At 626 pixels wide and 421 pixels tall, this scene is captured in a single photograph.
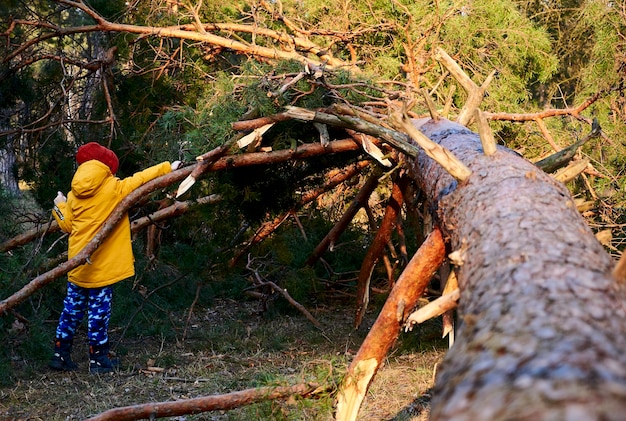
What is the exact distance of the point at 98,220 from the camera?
5168 millimetres

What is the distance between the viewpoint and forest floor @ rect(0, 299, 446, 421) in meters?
3.78

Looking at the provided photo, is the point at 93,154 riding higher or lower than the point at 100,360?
higher

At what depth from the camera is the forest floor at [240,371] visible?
378 centimetres

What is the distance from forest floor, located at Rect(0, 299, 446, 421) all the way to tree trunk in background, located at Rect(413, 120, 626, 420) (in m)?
1.24

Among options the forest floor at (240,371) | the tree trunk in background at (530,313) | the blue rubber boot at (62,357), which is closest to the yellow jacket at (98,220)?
the blue rubber boot at (62,357)

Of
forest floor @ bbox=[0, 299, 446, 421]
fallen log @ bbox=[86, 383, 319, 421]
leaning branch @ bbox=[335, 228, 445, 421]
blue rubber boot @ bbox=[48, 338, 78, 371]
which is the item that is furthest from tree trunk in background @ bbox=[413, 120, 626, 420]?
blue rubber boot @ bbox=[48, 338, 78, 371]

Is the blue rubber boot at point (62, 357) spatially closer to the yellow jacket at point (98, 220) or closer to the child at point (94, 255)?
the child at point (94, 255)

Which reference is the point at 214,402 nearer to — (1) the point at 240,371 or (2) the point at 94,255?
(1) the point at 240,371

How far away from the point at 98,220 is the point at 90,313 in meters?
0.69

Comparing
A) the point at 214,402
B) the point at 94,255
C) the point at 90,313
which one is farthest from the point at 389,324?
the point at 90,313

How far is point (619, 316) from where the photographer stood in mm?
1656

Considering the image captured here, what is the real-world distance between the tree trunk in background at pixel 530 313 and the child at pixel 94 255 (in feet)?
9.98

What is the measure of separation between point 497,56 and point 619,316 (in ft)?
20.2

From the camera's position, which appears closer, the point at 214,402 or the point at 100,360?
the point at 214,402
